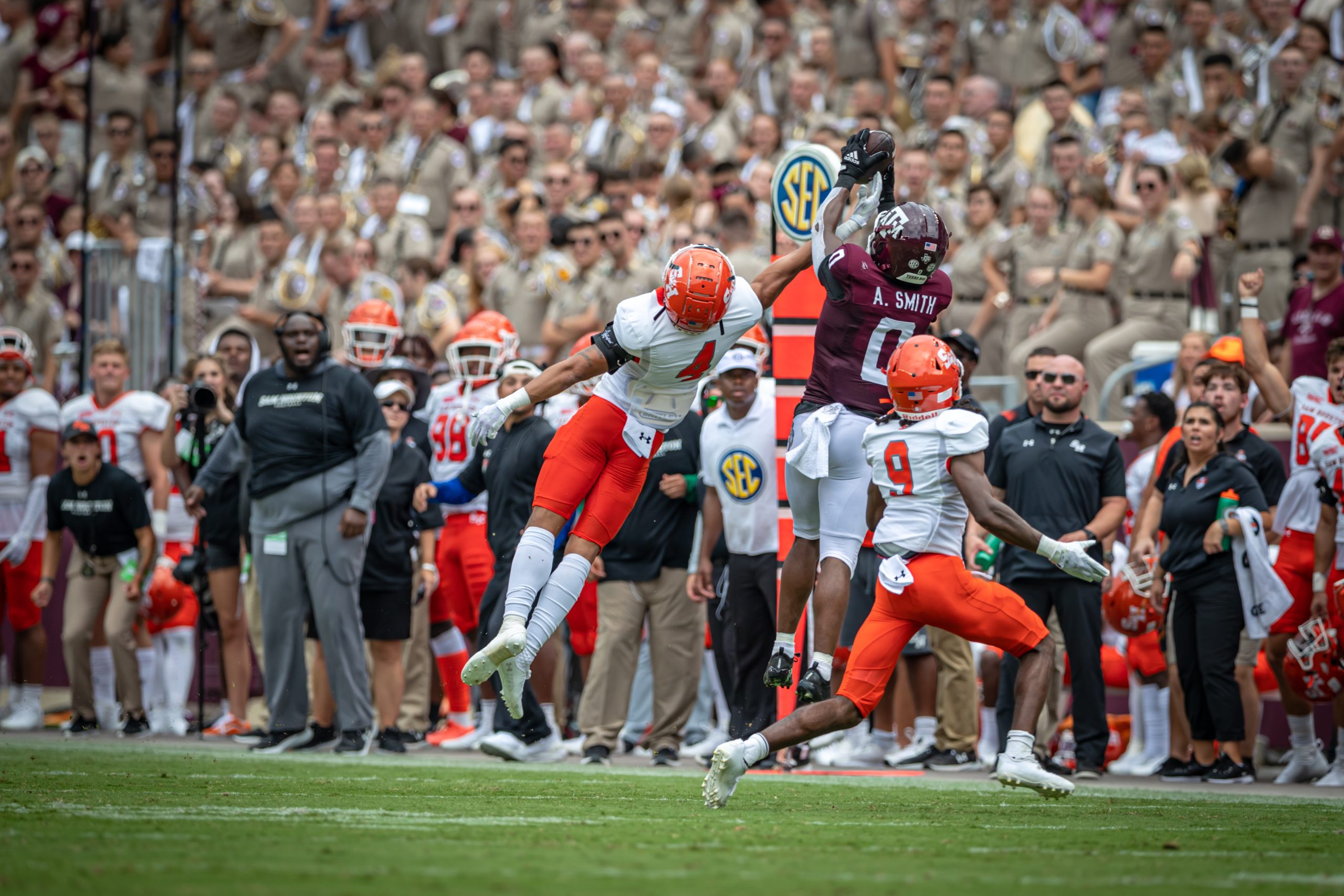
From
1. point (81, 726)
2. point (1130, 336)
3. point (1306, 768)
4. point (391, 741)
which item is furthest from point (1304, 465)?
point (81, 726)

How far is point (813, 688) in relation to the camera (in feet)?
24.2

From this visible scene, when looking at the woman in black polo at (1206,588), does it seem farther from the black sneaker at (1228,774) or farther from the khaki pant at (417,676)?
the khaki pant at (417,676)

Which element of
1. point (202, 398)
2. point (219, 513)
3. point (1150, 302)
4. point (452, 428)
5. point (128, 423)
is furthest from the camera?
point (1150, 302)

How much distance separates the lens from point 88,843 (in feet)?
17.4

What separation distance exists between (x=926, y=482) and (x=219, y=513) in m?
6.05

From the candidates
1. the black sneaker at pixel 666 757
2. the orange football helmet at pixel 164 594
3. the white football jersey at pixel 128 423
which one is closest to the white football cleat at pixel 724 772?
the black sneaker at pixel 666 757

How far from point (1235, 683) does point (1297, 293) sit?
11.9 feet

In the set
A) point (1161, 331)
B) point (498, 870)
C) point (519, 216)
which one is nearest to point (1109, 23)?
point (1161, 331)

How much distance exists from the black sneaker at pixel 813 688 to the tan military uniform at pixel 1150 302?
228 inches

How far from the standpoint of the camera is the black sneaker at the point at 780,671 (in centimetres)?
753

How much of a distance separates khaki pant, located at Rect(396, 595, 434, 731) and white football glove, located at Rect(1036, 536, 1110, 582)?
18.2 feet

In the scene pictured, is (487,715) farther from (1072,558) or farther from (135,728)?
(1072,558)

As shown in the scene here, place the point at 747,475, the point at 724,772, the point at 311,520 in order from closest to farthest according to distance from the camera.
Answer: the point at 724,772 < the point at 747,475 < the point at 311,520

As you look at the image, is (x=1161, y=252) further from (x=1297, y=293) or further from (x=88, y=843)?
(x=88, y=843)
